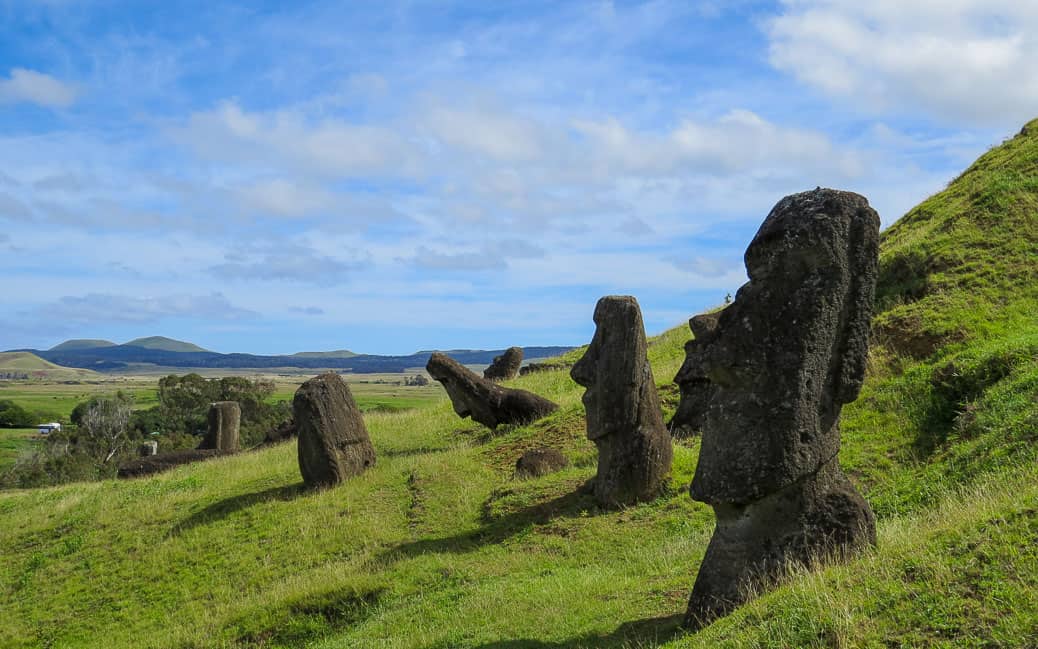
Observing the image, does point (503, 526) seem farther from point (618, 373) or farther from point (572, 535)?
point (618, 373)

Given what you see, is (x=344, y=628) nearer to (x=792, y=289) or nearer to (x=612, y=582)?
(x=612, y=582)

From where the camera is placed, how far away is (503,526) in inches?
653

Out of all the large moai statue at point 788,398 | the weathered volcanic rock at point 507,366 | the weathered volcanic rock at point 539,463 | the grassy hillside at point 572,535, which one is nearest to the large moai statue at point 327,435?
the grassy hillside at point 572,535

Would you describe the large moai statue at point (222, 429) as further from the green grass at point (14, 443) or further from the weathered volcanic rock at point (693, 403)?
Result: the green grass at point (14, 443)

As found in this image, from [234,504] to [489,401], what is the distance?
26.5ft

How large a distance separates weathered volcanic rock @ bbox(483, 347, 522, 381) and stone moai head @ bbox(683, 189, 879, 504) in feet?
102

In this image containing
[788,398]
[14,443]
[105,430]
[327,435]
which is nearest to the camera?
[788,398]

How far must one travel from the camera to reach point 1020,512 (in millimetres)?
7145

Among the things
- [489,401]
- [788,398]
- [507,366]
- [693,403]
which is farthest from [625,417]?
[507,366]

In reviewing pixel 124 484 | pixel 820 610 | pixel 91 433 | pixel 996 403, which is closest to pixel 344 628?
pixel 820 610

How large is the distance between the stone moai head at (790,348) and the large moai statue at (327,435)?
14.6 metres

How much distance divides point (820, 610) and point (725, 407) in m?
2.44

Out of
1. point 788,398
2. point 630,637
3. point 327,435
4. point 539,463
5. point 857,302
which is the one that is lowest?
point 630,637

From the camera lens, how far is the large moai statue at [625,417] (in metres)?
16.5
